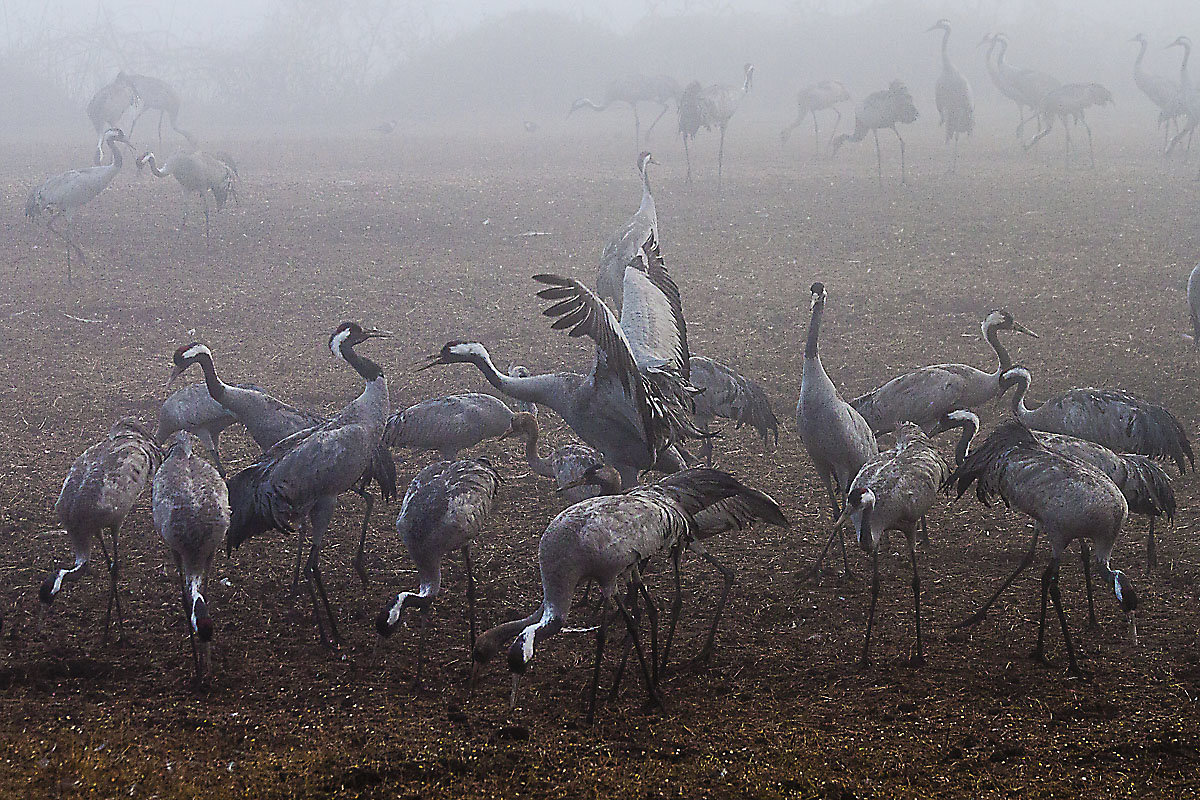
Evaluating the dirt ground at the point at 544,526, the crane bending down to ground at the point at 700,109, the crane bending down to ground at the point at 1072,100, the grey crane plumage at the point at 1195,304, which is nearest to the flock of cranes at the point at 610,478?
the dirt ground at the point at 544,526

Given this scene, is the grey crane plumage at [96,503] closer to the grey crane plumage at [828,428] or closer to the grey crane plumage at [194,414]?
the grey crane plumage at [194,414]

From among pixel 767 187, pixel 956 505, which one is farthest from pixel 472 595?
pixel 767 187

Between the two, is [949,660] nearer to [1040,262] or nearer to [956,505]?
[956,505]

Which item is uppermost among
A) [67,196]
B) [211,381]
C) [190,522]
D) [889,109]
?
[889,109]

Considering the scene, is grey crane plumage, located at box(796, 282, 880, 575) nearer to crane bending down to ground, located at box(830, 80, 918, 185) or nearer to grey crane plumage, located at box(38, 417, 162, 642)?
grey crane plumage, located at box(38, 417, 162, 642)

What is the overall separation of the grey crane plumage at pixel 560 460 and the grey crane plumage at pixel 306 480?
2.84 ft

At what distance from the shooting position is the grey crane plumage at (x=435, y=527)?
3.72 metres

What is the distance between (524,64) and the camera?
21906 millimetres

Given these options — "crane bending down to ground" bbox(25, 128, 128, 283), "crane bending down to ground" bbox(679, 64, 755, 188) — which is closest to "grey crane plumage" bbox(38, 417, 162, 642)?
"crane bending down to ground" bbox(25, 128, 128, 283)

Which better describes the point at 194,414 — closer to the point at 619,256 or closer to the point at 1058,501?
the point at 619,256

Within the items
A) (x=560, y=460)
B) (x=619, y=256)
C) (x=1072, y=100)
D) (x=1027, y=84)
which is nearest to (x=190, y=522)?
(x=560, y=460)

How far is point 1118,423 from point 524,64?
18.9 meters

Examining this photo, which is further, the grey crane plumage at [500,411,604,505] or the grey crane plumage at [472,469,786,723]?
the grey crane plumage at [500,411,604,505]

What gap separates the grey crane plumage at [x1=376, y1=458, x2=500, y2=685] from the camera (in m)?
3.72
